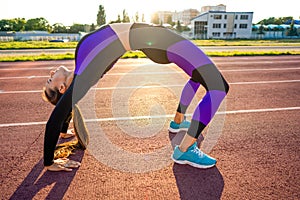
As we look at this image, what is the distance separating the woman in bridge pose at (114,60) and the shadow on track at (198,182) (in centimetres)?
38

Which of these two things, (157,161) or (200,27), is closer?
(157,161)

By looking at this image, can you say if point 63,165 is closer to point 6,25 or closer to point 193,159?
point 193,159

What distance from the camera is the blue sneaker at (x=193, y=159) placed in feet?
8.44

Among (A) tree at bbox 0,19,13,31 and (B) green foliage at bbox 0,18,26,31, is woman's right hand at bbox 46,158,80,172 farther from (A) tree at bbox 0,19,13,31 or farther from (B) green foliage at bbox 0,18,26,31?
(A) tree at bbox 0,19,13,31

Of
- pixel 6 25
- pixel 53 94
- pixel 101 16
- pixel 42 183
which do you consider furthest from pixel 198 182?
pixel 6 25

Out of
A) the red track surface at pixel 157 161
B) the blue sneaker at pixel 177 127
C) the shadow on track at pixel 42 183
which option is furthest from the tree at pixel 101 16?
the shadow on track at pixel 42 183

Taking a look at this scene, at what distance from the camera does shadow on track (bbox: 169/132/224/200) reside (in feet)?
7.06

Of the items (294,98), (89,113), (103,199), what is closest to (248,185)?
(103,199)

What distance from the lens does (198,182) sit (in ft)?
7.67

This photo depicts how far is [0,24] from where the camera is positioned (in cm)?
8388

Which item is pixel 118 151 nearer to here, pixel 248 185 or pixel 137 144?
pixel 137 144

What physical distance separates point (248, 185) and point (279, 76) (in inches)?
259

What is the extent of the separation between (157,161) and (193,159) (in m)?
0.41

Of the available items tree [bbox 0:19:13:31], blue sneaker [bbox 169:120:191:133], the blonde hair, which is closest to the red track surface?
blue sneaker [bbox 169:120:191:133]
